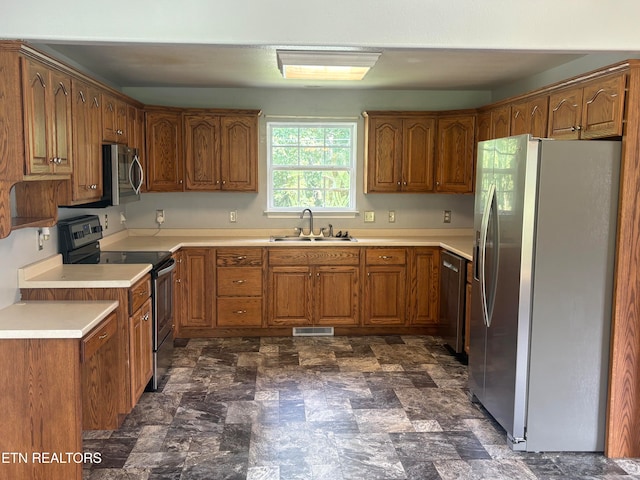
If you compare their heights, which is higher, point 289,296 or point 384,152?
point 384,152

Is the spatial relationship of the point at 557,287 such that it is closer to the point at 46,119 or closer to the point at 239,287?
the point at 46,119

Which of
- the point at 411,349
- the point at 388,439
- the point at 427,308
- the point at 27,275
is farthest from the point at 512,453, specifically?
the point at 27,275

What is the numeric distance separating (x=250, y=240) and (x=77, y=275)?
7.14 feet

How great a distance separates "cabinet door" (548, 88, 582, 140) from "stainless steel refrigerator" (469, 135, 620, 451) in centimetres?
51

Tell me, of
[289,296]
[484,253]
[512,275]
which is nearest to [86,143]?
[289,296]

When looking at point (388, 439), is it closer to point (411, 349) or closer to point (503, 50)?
point (411, 349)

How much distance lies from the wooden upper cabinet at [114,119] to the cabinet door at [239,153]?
3.50 feet

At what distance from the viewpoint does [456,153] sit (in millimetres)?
5629

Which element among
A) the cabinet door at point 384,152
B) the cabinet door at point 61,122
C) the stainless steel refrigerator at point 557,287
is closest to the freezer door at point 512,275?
the stainless steel refrigerator at point 557,287

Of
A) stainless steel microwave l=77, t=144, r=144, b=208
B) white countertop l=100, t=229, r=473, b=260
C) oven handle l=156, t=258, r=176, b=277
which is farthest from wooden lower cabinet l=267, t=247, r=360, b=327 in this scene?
stainless steel microwave l=77, t=144, r=144, b=208

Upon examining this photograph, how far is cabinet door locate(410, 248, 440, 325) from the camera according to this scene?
216 inches

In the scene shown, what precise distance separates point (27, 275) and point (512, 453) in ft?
9.72

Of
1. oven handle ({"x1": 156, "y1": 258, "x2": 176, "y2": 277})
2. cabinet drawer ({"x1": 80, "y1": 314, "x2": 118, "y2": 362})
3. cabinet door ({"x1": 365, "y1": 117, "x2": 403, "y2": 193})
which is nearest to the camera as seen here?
cabinet drawer ({"x1": 80, "y1": 314, "x2": 118, "y2": 362})

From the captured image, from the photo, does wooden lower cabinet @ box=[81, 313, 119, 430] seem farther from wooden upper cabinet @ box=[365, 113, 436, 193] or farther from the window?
wooden upper cabinet @ box=[365, 113, 436, 193]
